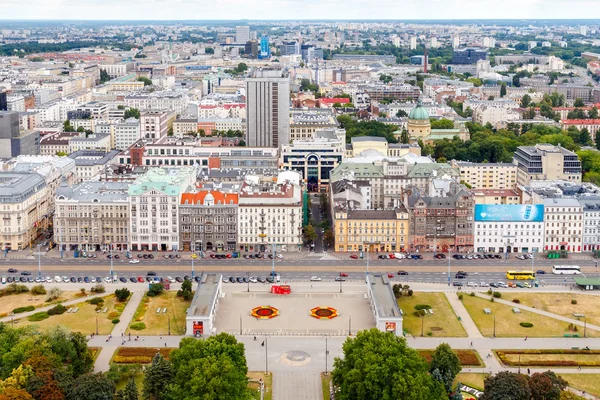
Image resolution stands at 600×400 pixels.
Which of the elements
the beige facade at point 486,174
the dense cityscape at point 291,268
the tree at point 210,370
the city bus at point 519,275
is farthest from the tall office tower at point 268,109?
the tree at point 210,370

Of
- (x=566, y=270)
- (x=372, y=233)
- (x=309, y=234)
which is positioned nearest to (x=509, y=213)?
(x=566, y=270)

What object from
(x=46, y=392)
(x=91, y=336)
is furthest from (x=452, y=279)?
(x=46, y=392)

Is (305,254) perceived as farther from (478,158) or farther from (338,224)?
(478,158)

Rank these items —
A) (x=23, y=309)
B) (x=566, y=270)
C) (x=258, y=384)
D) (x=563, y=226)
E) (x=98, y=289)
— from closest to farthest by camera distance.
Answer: (x=258, y=384), (x=23, y=309), (x=98, y=289), (x=566, y=270), (x=563, y=226)

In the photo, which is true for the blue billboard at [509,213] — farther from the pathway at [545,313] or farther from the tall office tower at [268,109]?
the tall office tower at [268,109]

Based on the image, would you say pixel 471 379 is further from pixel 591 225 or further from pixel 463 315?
pixel 591 225
